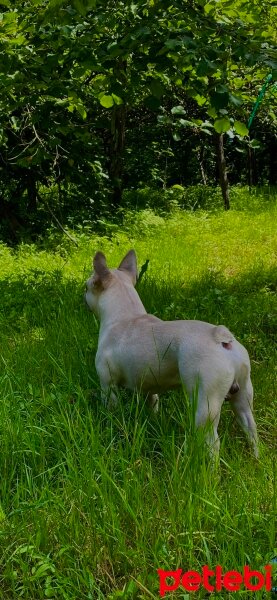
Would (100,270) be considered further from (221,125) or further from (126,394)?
(221,125)

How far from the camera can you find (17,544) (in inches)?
87.5

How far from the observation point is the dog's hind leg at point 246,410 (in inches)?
112

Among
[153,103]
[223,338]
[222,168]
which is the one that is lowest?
[222,168]

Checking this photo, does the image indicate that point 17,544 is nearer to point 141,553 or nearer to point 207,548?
point 141,553

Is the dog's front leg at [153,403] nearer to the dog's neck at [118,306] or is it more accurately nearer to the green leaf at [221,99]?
the dog's neck at [118,306]

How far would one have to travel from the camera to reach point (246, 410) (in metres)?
2.90

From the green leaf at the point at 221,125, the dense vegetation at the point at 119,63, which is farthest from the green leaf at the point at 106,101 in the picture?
the green leaf at the point at 221,125

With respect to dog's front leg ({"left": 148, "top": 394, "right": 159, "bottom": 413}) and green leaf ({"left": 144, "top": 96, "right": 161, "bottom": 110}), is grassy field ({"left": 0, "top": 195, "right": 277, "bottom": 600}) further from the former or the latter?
green leaf ({"left": 144, "top": 96, "right": 161, "bottom": 110})

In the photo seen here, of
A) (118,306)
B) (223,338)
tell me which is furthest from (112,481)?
(118,306)

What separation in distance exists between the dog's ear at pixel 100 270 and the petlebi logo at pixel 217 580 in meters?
1.93

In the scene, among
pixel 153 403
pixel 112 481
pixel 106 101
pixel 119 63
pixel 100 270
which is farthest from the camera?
pixel 106 101

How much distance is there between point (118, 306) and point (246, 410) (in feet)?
3.29

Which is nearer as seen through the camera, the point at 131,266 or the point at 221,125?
the point at 221,125

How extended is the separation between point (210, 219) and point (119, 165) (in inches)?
109
